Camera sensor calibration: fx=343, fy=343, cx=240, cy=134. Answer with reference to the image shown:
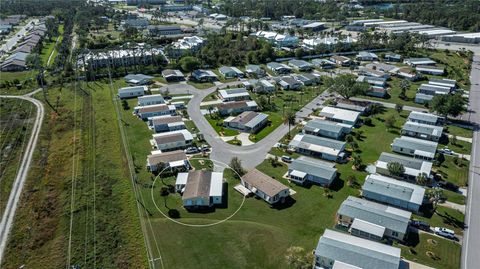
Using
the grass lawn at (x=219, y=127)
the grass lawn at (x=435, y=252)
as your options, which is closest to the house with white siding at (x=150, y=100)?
the grass lawn at (x=219, y=127)

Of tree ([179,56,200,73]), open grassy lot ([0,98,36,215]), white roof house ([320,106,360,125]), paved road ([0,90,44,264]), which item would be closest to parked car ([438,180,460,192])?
white roof house ([320,106,360,125])

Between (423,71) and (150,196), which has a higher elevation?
(423,71)

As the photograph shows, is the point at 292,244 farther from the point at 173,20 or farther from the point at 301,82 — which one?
A: the point at 173,20

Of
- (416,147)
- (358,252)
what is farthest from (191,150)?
(416,147)

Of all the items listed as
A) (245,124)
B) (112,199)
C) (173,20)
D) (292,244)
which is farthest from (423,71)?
(173,20)

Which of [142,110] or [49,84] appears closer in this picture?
[142,110]

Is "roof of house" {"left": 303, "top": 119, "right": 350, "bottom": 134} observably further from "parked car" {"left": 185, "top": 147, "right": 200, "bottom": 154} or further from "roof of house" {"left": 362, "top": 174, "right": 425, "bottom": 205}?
"parked car" {"left": 185, "top": 147, "right": 200, "bottom": 154}
